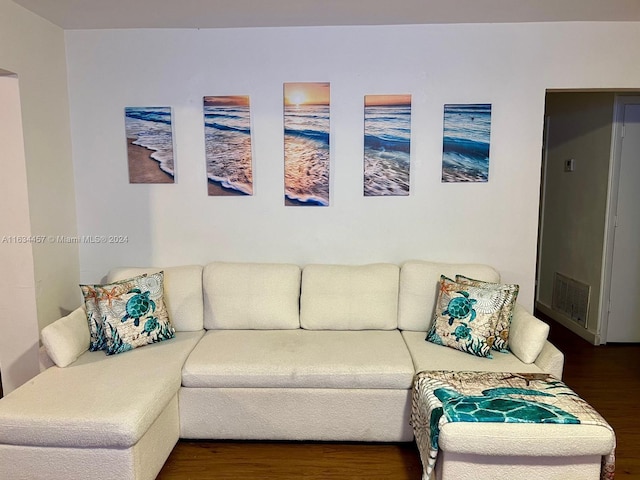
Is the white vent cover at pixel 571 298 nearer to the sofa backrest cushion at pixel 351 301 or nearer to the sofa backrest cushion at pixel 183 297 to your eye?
the sofa backrest cushion at pixel 351 301

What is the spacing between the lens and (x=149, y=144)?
10.0 ft

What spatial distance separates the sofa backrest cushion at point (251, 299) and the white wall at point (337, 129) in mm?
285

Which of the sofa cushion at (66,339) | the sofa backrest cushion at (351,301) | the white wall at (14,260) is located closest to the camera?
the sofa cushion at (66,339)

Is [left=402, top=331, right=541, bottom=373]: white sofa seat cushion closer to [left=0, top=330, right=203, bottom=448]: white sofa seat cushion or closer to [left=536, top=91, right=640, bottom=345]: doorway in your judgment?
[left=0, top=330, right=203, bottom=448]: white sofa seat cushion

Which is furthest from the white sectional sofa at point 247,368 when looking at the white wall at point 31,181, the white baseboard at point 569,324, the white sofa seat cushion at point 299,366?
the white baseboard at point 569,324

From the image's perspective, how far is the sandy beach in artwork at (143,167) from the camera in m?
3.06

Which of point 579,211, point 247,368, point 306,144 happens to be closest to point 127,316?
point 247,368

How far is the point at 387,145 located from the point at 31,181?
2.22 metres

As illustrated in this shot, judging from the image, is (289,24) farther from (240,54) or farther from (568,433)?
(568,433)

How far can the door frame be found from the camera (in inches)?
138

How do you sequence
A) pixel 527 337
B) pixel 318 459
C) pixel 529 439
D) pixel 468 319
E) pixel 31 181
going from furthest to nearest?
1. pixel 31 181
2. pixel 468 319
3. pixel 527 337
4. pixel 318 459
5. pixel 529 439

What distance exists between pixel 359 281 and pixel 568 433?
1405mm

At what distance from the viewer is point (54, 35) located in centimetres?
288

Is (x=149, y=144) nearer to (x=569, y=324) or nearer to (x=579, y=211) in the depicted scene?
(x=579, y=211)
